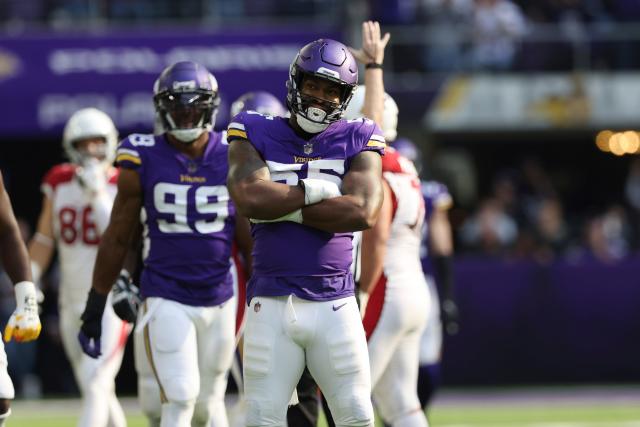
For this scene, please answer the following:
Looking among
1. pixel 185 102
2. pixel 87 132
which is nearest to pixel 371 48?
pixel 185 102

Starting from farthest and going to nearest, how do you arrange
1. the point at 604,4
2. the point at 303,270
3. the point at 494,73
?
the point at 604,4
the point at 494,73
the point at 303,270

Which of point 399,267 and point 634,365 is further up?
point 399,267

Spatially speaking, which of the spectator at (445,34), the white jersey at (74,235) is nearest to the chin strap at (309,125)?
the white jersey at (74,235)

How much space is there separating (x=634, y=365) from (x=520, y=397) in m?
1.58

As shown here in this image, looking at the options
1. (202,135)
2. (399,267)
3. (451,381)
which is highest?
(202,135)

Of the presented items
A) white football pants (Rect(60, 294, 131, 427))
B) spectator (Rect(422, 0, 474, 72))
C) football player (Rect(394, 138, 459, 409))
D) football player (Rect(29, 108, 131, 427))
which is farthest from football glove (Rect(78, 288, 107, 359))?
spectator (Rect(422, 0, 474, 72))

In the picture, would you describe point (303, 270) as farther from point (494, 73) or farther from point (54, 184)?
point (494, 73)

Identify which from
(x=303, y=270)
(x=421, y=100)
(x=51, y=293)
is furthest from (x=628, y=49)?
(x=303, y=270)

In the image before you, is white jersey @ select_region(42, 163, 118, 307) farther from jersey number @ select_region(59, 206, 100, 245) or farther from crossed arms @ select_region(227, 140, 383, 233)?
crossed arms @ select_region(227, 140, 383, 233)

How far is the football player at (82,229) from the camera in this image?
791 centimetres

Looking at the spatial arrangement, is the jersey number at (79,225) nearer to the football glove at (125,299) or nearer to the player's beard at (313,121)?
the football glove at (125,299)

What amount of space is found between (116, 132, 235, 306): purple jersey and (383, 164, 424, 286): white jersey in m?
0.87

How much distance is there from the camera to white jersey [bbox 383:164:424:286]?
23.2ft

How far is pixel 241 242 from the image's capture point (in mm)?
7027
